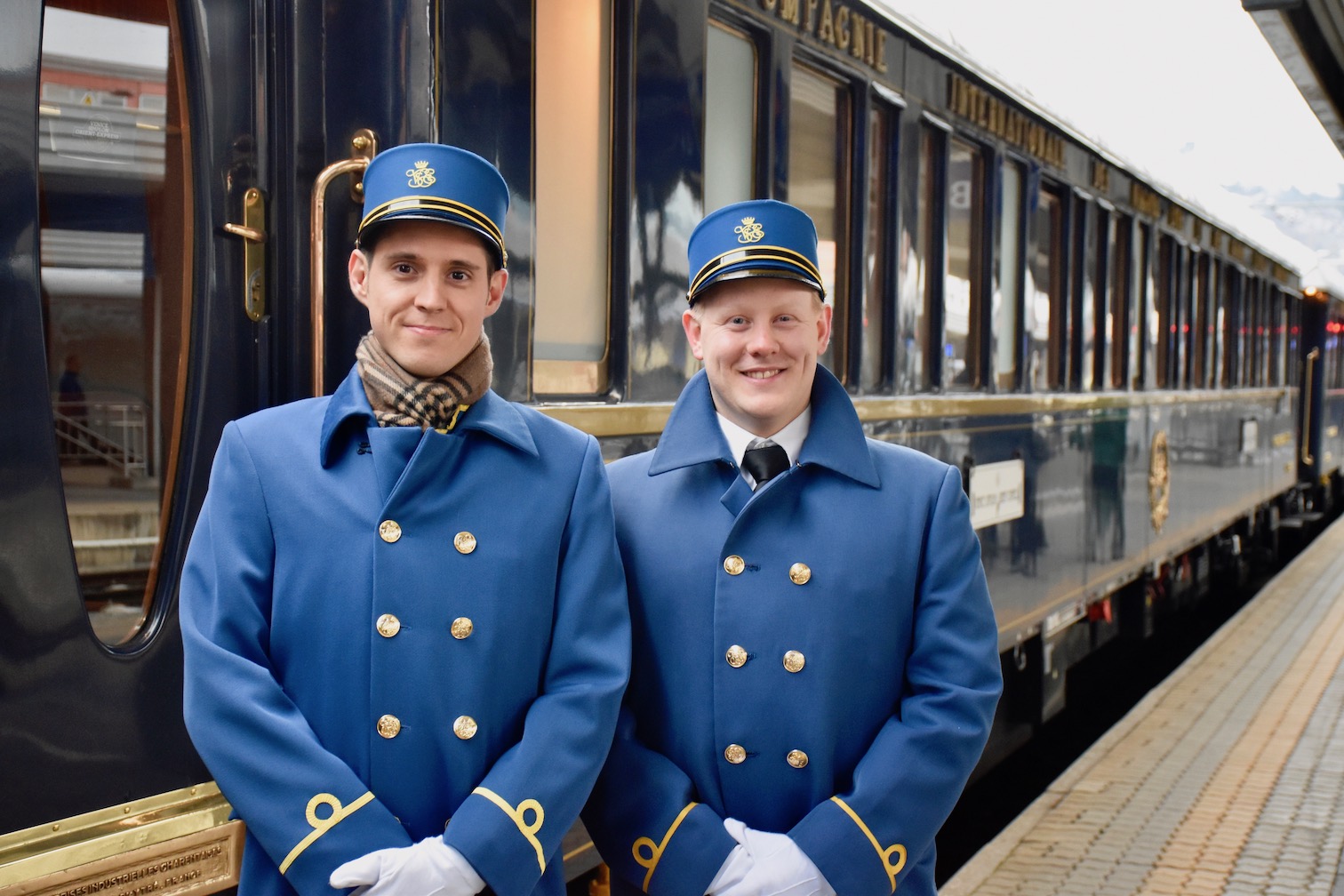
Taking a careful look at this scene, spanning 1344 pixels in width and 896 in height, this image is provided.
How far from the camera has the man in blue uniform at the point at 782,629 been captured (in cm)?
188

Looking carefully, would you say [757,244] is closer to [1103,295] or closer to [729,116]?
[729,116]

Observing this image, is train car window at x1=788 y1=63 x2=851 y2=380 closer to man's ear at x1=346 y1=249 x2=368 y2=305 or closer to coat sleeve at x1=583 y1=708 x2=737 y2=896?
man's ear at x1=346 y1=249 x2=368 y2=305

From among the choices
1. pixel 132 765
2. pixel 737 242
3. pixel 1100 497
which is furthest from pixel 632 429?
pixel 1100 497

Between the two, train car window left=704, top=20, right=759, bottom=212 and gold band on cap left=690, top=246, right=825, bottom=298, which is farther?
train car window left=704, top=20, right=759, bottom=212

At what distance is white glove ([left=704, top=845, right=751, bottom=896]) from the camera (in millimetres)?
1839

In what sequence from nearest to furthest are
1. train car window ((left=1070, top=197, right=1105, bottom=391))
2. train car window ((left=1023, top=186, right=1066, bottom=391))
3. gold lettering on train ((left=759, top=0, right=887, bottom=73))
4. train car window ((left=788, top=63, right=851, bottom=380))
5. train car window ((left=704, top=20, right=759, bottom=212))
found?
train car window ((left=704, top=20, right=759, bottom=212)) → gold lettering on train ((left=759, top=0, right=887, bottom=73)) → train car window ((left=788, top=63, right=851, bottom=380)) → train car window ((left=1023, top=186, right=1066, bottom=391)) → train car window ((left=1070, top=197, right=1105, bottom=391))

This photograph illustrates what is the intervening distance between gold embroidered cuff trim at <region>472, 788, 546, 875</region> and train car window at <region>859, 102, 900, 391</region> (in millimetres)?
2642

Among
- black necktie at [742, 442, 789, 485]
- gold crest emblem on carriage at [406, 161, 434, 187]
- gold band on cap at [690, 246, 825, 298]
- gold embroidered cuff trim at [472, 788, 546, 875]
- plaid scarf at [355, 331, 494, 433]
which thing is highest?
gold crest emblem on carriage at [406, 161, 434, 187]

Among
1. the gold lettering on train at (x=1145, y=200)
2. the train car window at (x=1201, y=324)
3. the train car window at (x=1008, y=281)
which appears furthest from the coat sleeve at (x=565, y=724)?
the train car window at (x=1201, y=324)

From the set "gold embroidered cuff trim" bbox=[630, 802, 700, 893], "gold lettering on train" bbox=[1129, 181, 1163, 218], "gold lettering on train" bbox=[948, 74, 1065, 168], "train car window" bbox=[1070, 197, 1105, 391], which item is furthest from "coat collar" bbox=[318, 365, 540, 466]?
"gold lettering on train" bbox=[1129, 181, 1163, 218]

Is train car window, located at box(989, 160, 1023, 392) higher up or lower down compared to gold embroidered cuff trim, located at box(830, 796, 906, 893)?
higher up

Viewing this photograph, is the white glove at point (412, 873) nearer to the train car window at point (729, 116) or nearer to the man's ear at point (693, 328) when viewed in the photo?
the man's ear at point (693, 328)

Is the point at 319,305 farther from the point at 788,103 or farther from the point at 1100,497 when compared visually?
the point at 1100,497

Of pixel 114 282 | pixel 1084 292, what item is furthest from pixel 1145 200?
pixel 114 282
